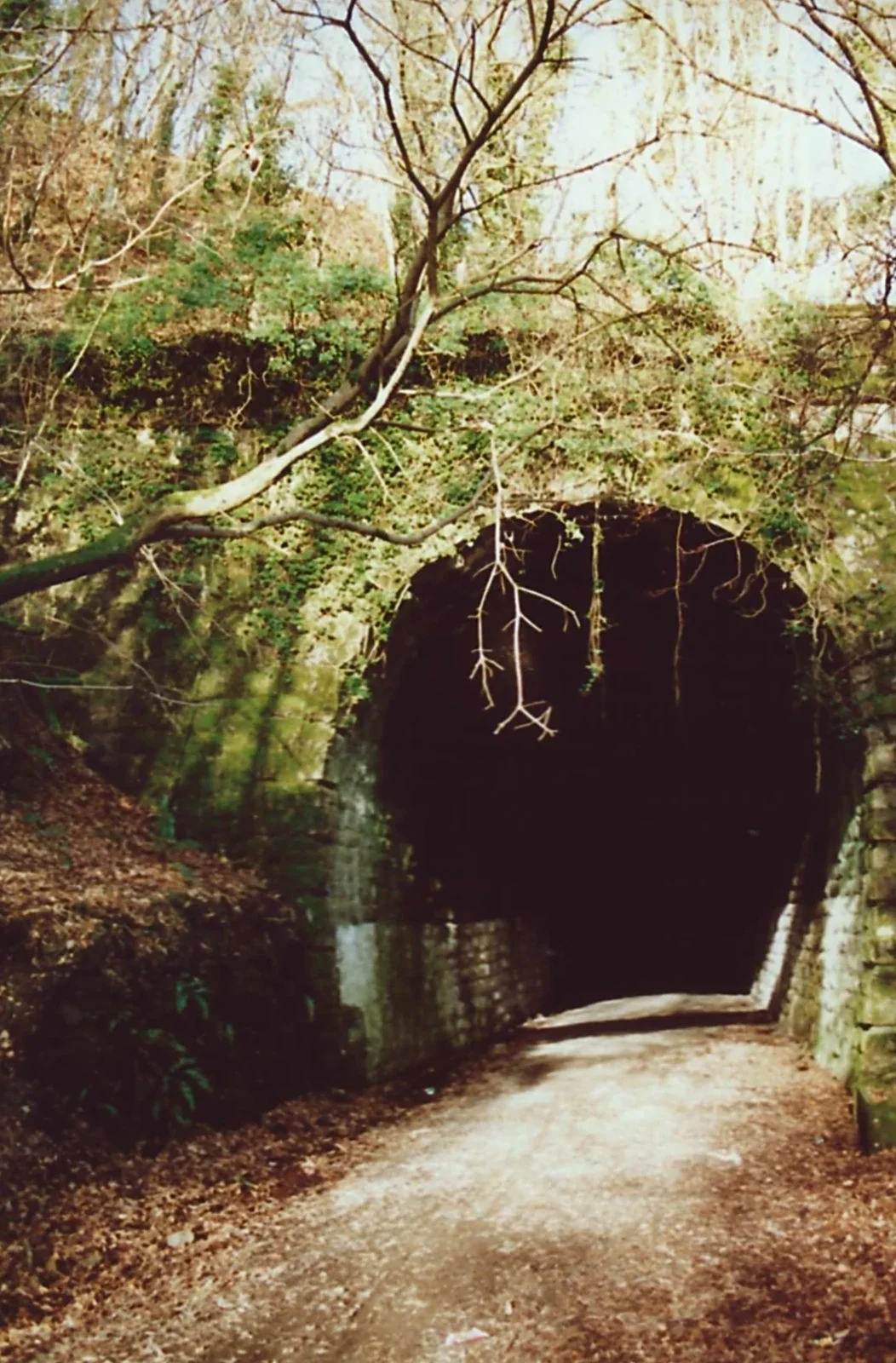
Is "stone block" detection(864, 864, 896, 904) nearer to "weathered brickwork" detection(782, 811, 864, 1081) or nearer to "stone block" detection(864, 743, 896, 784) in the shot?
"weathered brickwork" detection(782, 811, 864, 1081)

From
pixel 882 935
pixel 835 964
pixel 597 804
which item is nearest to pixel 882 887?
pixel 882 935

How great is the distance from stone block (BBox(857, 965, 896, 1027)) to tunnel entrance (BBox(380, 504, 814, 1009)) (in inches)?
84.6

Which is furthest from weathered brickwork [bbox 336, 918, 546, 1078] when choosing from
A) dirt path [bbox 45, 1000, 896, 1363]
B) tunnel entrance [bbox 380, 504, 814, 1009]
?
dirt path [bbox 45, 1000, 896, 1363]

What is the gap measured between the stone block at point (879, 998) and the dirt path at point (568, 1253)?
0.69m

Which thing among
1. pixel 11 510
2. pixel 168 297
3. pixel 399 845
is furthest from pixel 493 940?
pixel 168 297

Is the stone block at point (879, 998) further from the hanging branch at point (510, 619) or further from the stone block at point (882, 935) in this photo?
the hanging branch at point (510, 619)

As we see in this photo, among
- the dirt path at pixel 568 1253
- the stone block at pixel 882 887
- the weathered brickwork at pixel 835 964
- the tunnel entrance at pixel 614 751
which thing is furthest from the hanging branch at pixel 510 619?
the dirt path at pixel 568 1253

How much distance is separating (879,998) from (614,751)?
6.43 meters

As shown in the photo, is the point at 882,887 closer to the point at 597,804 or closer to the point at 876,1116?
the point at 876,1116

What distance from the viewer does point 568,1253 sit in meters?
4.61

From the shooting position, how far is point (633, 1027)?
11.8 m

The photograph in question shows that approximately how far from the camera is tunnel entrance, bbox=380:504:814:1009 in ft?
29.1

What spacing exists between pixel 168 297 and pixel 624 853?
30.7 feet

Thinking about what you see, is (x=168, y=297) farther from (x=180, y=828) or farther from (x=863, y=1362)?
(x=863, y=1362)
